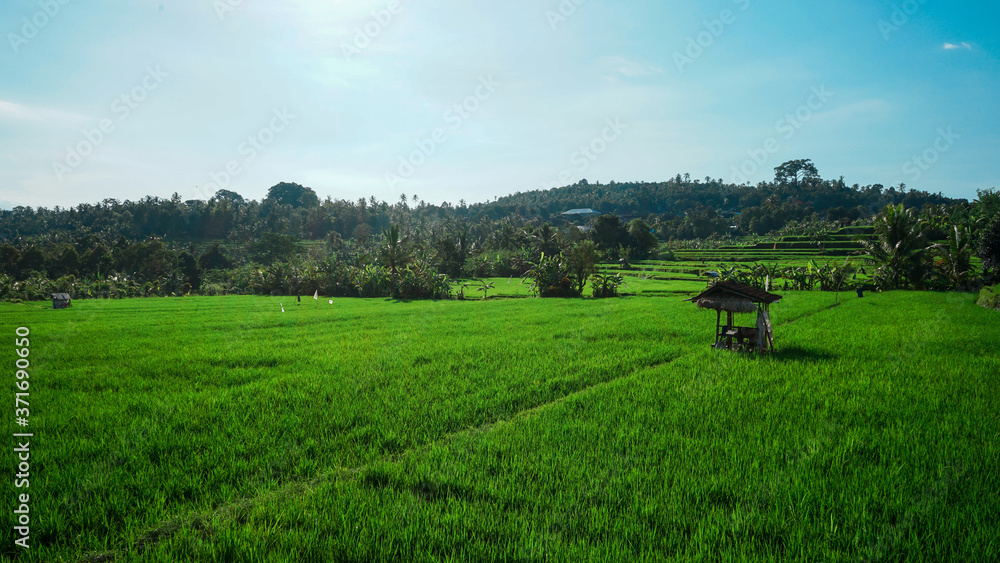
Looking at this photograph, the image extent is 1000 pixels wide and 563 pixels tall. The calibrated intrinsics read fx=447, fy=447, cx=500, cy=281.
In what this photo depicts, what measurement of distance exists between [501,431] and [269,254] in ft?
194

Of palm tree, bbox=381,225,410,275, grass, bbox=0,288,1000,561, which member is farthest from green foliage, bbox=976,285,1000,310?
palm tree, bbox=381,225,410,275

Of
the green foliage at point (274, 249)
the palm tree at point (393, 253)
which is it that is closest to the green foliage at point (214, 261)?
the green foliage at point (274, 249)

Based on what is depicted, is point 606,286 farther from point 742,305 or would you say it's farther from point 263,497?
point 263,497

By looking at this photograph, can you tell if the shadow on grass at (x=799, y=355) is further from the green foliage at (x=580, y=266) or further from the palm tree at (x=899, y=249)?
the palm tree at (x=899, y=249)

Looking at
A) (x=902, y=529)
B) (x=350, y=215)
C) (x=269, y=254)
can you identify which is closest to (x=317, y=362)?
(x=902, y=529)

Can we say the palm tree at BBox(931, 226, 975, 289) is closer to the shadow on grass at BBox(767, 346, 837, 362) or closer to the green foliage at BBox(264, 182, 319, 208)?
the shadow on grass at BBox(767, 346, 837, 362)

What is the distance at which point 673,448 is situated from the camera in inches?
187

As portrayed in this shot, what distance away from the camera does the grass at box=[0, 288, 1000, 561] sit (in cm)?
320

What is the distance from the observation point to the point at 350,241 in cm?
7981

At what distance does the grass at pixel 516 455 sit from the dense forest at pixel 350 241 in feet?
70.4

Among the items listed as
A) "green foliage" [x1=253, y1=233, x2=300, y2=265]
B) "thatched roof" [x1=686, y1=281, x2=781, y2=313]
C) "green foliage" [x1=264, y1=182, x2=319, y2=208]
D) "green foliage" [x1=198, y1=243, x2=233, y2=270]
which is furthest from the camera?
"green foliage" [x1=264, y1=182, x2=319, y2=208]

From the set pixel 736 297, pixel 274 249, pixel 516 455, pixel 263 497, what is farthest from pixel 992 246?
pixel 274 249

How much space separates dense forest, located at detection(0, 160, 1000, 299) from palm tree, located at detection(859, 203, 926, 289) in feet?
1.16

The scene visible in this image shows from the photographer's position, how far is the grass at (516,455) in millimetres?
3199
